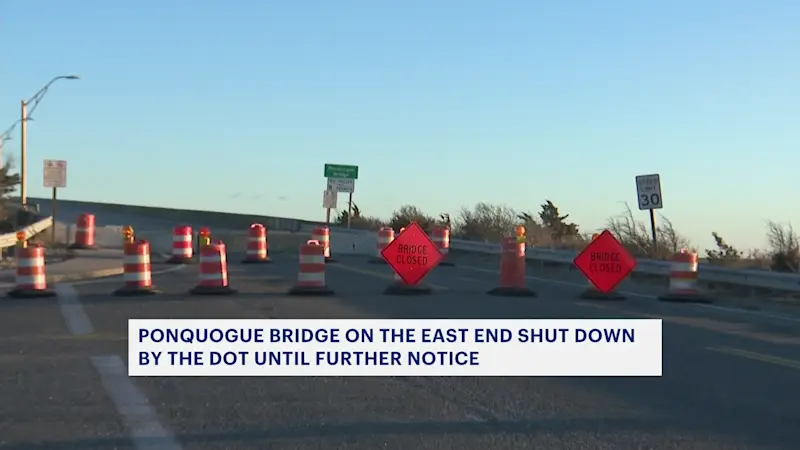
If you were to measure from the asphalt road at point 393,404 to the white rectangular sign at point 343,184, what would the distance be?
29900 millimetres

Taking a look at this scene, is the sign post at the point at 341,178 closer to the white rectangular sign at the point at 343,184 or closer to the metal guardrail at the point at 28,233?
the white rectangular sign at the point at 343,184

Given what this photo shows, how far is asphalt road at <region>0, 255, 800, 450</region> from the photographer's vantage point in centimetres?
770

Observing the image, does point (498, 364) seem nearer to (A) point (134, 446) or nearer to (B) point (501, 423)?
(B) point (501, 423)

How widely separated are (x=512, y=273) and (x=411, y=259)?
204cm

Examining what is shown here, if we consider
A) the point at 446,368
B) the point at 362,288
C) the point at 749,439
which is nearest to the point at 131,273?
the point at 362,288

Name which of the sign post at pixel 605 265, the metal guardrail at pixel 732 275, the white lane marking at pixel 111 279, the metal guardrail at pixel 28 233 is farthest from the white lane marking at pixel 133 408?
the metal guardrail at pixel 28 233

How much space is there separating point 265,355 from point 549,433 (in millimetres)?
4419

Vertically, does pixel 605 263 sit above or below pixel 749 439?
above

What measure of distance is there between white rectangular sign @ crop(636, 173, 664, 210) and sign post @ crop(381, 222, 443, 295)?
1046cm

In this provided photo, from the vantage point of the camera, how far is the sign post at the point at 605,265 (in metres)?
18.9

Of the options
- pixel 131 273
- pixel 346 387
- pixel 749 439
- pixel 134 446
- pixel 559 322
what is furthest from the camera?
pixel 131 273

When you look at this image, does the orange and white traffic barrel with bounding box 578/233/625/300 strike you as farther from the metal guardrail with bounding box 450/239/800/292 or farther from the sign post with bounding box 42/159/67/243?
the sign post with bounding box 42/159/67/243

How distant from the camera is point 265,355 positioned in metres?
11.5

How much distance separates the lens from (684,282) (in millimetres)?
19703
